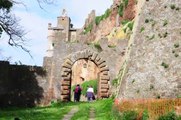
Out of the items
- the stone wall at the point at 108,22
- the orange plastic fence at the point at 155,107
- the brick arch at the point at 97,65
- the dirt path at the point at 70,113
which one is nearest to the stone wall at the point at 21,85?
the brick arch at the point at 97,65

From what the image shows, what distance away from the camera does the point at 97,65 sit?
40.2m

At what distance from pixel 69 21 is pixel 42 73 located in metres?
51.8

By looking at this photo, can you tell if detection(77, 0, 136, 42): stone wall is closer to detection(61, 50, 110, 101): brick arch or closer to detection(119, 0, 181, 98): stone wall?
detection(61, 50, 110, 101): brick arch

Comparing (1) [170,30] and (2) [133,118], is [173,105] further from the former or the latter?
(1) [170,30]

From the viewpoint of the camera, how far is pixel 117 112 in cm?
2323

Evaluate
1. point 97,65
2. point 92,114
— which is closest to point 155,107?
point 92,114

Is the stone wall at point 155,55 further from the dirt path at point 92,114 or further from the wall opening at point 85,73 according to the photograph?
the wall opening at point 85,73

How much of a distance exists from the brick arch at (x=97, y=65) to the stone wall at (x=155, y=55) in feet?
34.3

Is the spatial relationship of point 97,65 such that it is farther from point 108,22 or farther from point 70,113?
point 108,22

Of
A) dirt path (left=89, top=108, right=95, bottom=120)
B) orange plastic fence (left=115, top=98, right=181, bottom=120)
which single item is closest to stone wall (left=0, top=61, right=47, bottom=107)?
dirt path (left=89, top=108, right=95, bottom=120)

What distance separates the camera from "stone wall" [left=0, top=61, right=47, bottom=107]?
38250mm

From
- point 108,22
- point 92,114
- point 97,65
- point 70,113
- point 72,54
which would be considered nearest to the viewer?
point 92,114

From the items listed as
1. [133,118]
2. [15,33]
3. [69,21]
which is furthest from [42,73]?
[69,21]

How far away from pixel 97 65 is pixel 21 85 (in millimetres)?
6671
